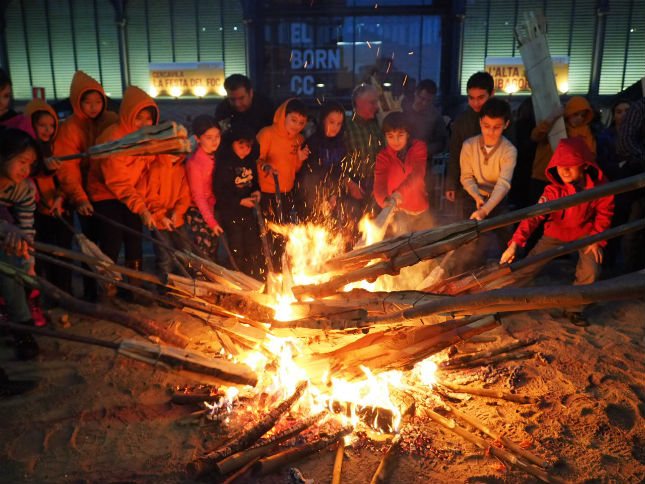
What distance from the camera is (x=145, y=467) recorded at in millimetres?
3084

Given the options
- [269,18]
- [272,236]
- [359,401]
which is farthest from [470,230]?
[269,18]

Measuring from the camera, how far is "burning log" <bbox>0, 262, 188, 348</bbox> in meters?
2.79

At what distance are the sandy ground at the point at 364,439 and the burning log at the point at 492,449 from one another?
0.04 meters

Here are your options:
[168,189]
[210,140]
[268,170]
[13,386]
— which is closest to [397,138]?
[268,170]

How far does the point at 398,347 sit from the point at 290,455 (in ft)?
3.84

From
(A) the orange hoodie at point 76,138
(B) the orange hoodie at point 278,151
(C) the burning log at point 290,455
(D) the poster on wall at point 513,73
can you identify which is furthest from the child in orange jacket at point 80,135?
(D) the poster on wall at point 513,73

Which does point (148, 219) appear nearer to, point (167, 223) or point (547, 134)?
point (167, 223)

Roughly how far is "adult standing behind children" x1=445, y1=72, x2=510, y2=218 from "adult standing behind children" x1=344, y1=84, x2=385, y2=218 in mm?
922

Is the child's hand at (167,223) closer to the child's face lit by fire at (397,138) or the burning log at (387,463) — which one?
the child's face lit by fire at (397,138)

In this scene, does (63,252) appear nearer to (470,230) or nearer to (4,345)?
(4,345)

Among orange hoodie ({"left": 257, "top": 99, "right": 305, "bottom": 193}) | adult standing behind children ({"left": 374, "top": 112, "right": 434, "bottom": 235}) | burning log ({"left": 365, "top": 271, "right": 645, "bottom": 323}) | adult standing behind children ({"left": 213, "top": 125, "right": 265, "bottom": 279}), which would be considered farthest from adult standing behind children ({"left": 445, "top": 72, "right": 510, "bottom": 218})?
burning log ({"left": 365, "top": 271, "right": 645, "bottom": 323})

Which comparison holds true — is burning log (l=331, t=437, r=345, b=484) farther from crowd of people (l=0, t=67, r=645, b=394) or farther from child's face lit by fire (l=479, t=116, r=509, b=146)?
child's face lit by fire (l=479, t=116, r=509, b=146)

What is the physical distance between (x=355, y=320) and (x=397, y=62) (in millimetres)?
12036

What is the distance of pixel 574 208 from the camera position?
5113 millimetres
